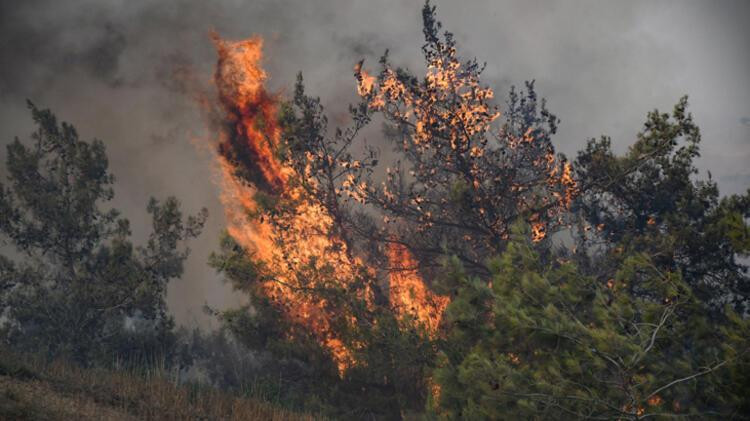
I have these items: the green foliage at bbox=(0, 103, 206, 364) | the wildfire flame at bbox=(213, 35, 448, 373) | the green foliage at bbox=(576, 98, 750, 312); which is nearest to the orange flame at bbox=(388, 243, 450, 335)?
the wildfire flame at bbox=(213, 35, 448, 373)

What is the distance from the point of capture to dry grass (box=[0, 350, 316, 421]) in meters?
7.80

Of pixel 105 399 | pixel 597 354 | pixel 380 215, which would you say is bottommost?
pixel 105 399

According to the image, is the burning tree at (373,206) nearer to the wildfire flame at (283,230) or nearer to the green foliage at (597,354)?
the wildfire flame at (283,230)

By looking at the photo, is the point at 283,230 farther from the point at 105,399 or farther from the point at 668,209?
the point at 668,209

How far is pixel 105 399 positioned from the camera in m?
9.53

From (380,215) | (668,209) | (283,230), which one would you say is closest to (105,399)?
(283,230)

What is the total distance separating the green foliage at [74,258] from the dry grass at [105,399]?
18.2 feet

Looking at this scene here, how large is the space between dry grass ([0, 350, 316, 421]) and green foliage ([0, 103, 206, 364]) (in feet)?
18.2

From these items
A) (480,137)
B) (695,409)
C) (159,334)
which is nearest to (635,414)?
(695,409)

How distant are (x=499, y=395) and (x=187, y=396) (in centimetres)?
699

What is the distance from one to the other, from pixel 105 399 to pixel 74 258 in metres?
10.3

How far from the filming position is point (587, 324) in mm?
7562

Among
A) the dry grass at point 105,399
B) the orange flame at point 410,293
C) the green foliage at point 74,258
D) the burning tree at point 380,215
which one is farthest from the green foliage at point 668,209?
the green foliage at point 74,258

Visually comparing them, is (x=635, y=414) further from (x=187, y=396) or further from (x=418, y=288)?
(x=418, y=288)
